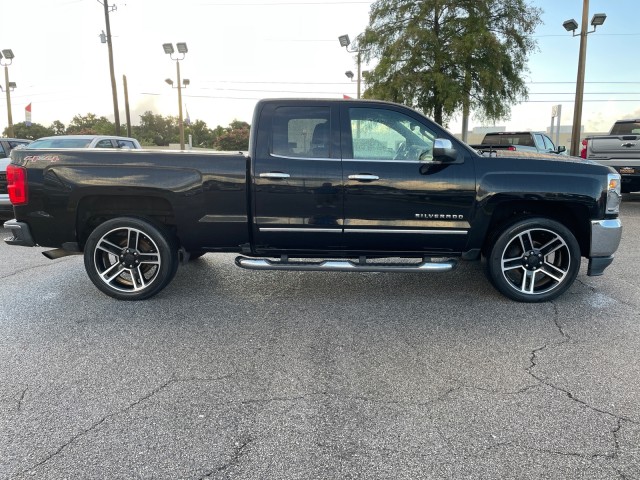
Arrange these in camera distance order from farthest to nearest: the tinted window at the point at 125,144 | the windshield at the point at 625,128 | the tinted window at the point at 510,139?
1. the tinted window at the point at 510,139
2. the windshield at the point at 625,128
3. the tinted window at the point at 125,144

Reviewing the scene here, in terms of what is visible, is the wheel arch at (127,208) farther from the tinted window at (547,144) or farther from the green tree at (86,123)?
the green tree at (86,123)

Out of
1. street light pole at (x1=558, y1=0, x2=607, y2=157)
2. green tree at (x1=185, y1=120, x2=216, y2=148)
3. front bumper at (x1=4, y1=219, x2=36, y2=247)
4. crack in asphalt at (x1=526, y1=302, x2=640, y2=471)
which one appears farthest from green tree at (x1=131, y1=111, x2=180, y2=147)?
crack in asphalt at (x1=526, y1=302, x2=640, y2=471)

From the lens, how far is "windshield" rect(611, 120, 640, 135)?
13146 mm

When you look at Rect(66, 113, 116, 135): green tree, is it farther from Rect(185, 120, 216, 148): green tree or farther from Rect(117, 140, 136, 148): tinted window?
Rect(117, 140, 136, 148): tinted window

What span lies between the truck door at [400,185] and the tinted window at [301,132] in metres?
0.20

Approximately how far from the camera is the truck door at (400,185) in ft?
15.3

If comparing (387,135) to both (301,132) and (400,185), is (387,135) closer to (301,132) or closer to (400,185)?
(400,185)

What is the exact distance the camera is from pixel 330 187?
4.67 meters

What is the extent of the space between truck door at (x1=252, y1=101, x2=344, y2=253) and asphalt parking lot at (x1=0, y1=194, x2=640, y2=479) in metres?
0.70

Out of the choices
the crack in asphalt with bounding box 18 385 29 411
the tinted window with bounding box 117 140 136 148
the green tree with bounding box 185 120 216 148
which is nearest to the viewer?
the crack in asphalt with bounding box 18 385 29 411

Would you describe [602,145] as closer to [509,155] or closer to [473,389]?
[509,155]

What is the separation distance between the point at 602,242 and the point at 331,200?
2.69 m

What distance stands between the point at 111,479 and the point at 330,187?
306 centimetres

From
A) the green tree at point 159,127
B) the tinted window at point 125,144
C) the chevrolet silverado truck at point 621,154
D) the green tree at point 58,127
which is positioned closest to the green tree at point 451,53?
the chevrolet silverado truck at point 621,154
